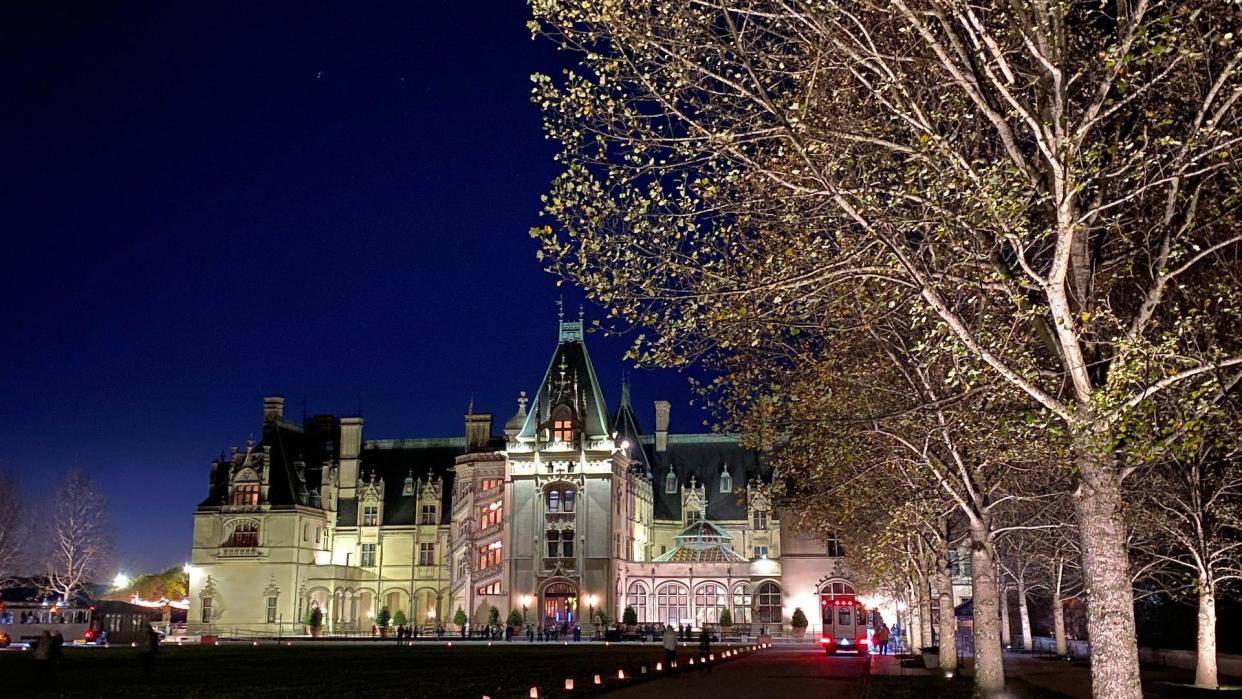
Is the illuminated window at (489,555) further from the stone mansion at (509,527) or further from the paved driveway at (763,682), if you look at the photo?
the paved driveway at (763,682)

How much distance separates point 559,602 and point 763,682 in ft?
149

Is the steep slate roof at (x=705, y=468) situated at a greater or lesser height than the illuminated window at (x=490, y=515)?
greater

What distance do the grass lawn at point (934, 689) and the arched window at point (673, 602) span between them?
45.7 metres

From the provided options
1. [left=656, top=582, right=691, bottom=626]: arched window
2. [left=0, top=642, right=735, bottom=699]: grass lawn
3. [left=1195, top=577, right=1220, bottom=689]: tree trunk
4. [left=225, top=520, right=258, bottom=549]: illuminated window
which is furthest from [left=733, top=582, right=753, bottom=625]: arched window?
[left=1195, top=577, right=1220, bottom=689]: tree trunk

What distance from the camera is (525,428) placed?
76812 millimetres

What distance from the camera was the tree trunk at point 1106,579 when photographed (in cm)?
1328

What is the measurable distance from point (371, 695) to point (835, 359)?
12.6 metres

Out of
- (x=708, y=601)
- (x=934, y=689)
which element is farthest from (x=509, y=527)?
(x=934, y=689)

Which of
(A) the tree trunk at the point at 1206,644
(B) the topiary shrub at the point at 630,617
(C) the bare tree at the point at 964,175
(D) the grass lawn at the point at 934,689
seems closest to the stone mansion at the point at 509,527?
(B) the topiary shrub at the point at 630,617

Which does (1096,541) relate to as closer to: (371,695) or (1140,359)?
(1140,359)

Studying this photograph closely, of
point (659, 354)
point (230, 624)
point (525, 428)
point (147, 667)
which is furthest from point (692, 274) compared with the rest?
point (230, 624)

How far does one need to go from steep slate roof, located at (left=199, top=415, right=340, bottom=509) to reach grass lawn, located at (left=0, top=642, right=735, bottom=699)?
3981cm

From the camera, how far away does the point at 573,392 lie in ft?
251

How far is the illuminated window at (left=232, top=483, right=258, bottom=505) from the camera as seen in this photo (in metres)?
80.7
